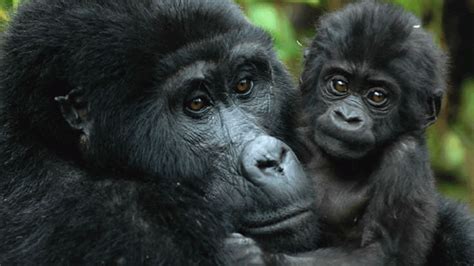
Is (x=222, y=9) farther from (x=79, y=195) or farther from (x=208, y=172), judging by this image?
(x=79, y=195)

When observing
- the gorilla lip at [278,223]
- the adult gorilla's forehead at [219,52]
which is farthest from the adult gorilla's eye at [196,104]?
the gorilla lip at [278,223]

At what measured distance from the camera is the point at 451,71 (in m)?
8.84

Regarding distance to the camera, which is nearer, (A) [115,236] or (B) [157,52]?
(A) [115,236]

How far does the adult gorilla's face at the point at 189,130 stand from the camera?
377 centimetres

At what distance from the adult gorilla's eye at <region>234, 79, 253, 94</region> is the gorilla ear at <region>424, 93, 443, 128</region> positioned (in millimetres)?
1171

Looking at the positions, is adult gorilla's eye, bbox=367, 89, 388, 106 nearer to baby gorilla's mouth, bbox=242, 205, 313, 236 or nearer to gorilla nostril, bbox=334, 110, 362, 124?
gorilla nostril, bbox=334, 110, 362, 124

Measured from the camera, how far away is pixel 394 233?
14.3 ft

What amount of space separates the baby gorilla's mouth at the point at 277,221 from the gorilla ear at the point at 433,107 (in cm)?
133

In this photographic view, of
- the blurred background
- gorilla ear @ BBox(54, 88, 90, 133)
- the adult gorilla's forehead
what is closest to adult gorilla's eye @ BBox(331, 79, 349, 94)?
the adult gorilla's forehead

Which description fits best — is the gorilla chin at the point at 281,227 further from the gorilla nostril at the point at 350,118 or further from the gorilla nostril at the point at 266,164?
the gorilla nostril at the point at 350,118

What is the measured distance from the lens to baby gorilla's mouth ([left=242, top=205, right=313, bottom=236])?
3744 mm

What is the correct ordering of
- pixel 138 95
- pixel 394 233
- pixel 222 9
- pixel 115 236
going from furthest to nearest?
pixel 394 233 < pixel 222 9 < pixel 138 95 < pixel 115 236

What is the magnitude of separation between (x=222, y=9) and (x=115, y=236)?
43.1 inches

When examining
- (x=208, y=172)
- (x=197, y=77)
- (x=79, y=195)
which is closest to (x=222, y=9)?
(x=197, y=77)
